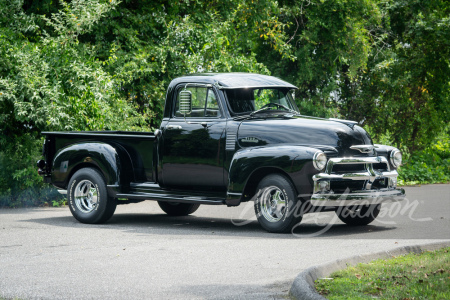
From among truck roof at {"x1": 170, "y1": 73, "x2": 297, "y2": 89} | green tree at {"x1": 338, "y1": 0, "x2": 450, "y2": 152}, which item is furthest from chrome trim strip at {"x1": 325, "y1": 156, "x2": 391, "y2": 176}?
green tree at {"x1": 338, "y1": 0, "x2": 450, "y2": 152}

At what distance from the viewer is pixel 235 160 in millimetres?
10617

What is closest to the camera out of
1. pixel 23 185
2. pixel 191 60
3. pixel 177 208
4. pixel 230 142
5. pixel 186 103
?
pixel 230 142

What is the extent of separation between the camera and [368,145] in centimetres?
1062

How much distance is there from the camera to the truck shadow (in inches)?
412

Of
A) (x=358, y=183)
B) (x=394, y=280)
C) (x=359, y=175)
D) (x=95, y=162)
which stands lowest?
(x=394, y=280)

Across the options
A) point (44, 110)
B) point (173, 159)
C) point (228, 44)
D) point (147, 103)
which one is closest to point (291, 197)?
point (173, 159)

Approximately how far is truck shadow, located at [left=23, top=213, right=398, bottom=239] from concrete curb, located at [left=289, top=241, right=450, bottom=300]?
1.59 m

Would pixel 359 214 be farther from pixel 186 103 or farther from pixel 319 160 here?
pixel 186 103

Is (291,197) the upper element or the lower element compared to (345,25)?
lower

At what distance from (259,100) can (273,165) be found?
1.68 m

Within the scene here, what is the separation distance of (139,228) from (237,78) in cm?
286

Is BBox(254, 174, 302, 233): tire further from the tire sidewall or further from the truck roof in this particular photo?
the tire sidewall

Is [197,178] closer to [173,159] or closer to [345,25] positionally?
[173,159]

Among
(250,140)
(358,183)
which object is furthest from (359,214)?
(250,140)
